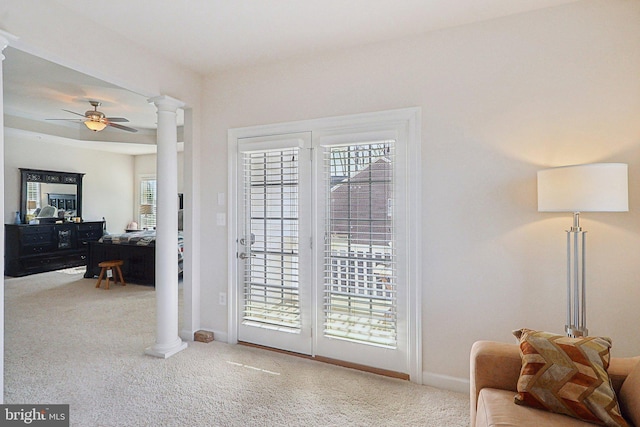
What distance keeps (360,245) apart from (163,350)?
1956mm

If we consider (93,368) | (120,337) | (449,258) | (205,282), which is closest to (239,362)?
(205,282)

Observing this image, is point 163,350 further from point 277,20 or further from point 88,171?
point 88,171

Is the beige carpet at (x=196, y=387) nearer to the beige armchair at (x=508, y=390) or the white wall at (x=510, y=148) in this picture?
the white wall at (x=510, y=148)

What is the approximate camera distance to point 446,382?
2.52m

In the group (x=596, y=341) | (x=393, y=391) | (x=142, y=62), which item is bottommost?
(x=393, y=391)

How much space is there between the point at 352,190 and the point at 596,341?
68.9 inches

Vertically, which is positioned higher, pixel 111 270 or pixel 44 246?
pixel 44 246

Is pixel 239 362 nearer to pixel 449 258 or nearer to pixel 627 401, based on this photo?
pixel 449 258

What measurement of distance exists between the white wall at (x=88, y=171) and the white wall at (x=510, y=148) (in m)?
6.99

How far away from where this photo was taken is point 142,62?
288cm
